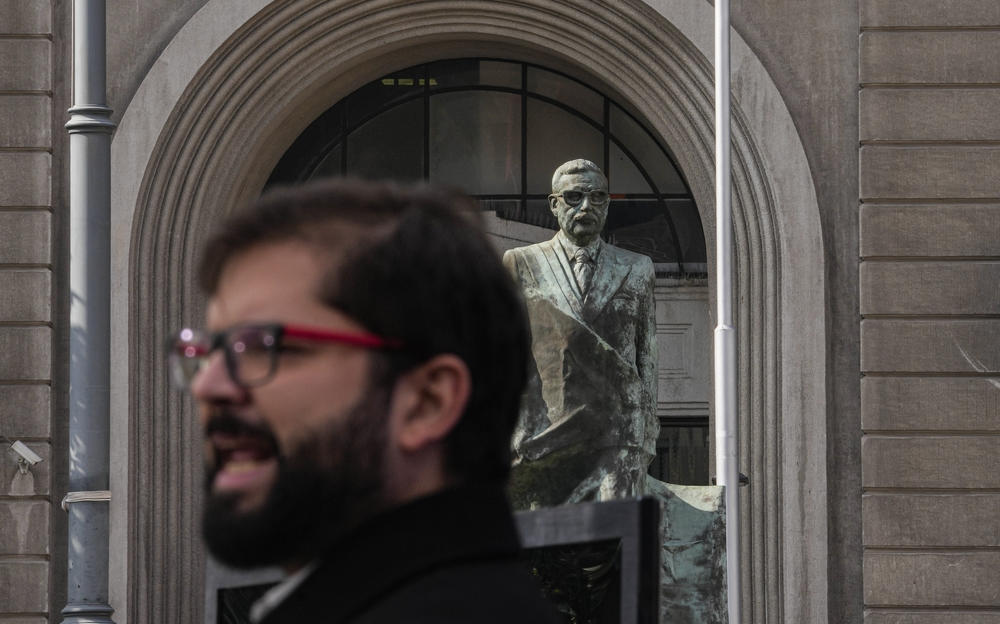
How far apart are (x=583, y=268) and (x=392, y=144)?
8385 mm

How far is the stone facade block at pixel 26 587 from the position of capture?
14.8 m

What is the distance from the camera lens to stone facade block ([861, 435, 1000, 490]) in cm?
1442

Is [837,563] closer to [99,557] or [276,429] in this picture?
[99,557]

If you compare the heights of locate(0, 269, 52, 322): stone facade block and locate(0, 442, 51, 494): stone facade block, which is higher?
locate(0, 269, 52, 322): stone facade block

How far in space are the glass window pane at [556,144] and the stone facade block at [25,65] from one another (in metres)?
4.40

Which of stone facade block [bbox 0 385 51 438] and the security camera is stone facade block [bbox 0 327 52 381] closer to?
stone facade block [bbox 0 385 51 438]

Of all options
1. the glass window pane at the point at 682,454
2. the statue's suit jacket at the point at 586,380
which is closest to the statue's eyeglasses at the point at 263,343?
the statue's suit jacket at the point at 586,380

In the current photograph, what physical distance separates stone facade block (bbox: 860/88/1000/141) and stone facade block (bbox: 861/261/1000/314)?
1.03 m

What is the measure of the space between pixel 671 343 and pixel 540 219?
1.65 meters

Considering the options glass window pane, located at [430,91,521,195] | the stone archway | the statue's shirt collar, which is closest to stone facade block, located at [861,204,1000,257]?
the stone archway

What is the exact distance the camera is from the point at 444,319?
5.53 ft

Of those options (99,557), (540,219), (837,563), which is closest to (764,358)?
(837,563)

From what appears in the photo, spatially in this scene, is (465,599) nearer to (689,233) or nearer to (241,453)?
(241,453)

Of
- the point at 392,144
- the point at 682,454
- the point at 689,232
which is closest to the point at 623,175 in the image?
the point at 689,232
